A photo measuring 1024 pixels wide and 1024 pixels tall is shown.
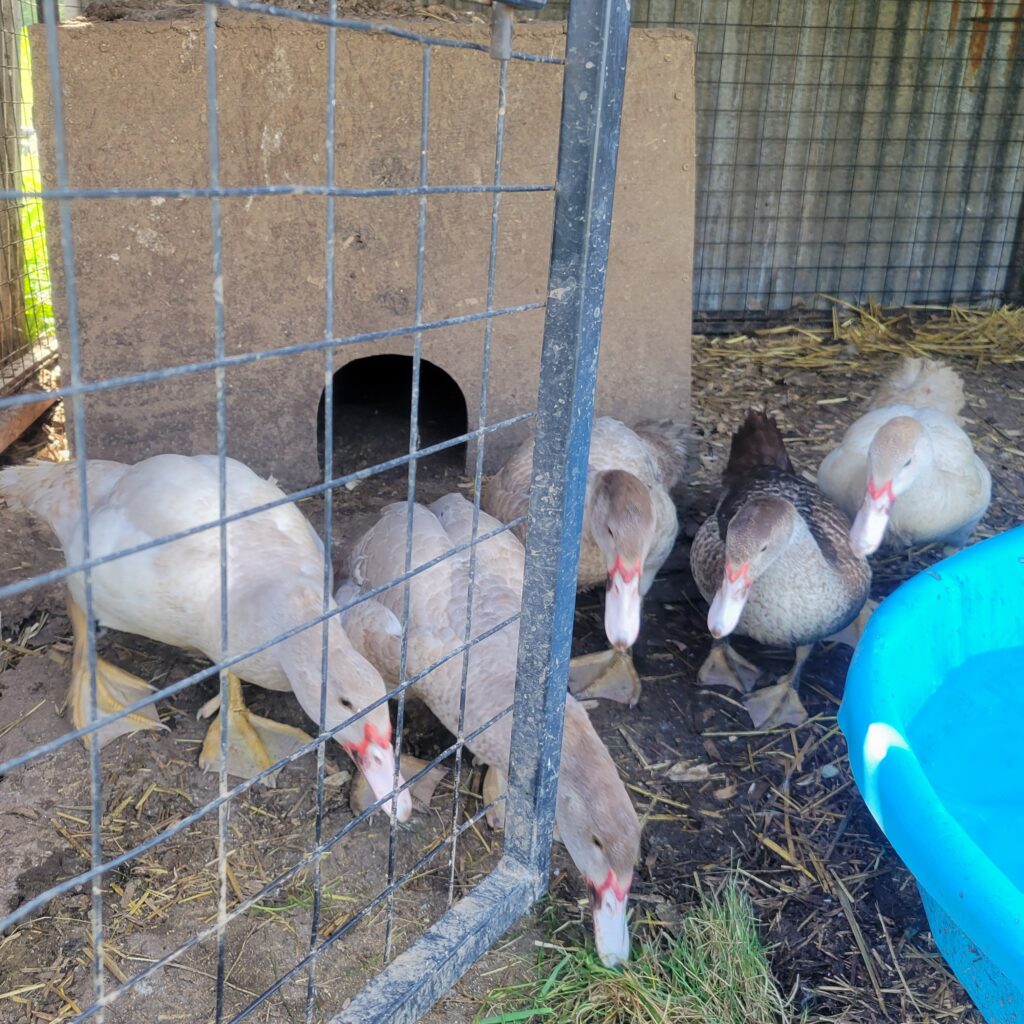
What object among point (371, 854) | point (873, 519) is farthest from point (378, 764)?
point (873, 519)

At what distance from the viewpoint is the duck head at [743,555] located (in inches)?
124

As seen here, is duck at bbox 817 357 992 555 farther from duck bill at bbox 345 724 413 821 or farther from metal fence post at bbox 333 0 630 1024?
duck bill at bbox 345 724 413 821

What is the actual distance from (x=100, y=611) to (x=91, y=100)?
1.93 m

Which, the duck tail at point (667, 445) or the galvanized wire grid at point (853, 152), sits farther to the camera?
the galvanized wire grid at point (853, 152)

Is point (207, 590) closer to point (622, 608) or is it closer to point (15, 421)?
point (622, 608)

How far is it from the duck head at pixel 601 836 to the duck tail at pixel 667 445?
1928mm

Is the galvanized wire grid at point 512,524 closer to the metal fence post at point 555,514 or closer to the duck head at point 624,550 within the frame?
the metal fence post at point 555,514

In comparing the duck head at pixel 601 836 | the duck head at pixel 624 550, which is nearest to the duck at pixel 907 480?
the duck head at pixel 624 550

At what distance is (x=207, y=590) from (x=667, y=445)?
2208mm

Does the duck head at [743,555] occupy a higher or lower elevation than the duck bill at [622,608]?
higher

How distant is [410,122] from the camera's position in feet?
13.1

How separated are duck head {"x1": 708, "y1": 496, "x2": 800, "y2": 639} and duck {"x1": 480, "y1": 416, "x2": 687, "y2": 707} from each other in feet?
0.86

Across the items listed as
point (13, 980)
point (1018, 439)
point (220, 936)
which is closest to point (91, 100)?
point (13, 980)

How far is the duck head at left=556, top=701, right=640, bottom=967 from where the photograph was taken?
7.55 feet
